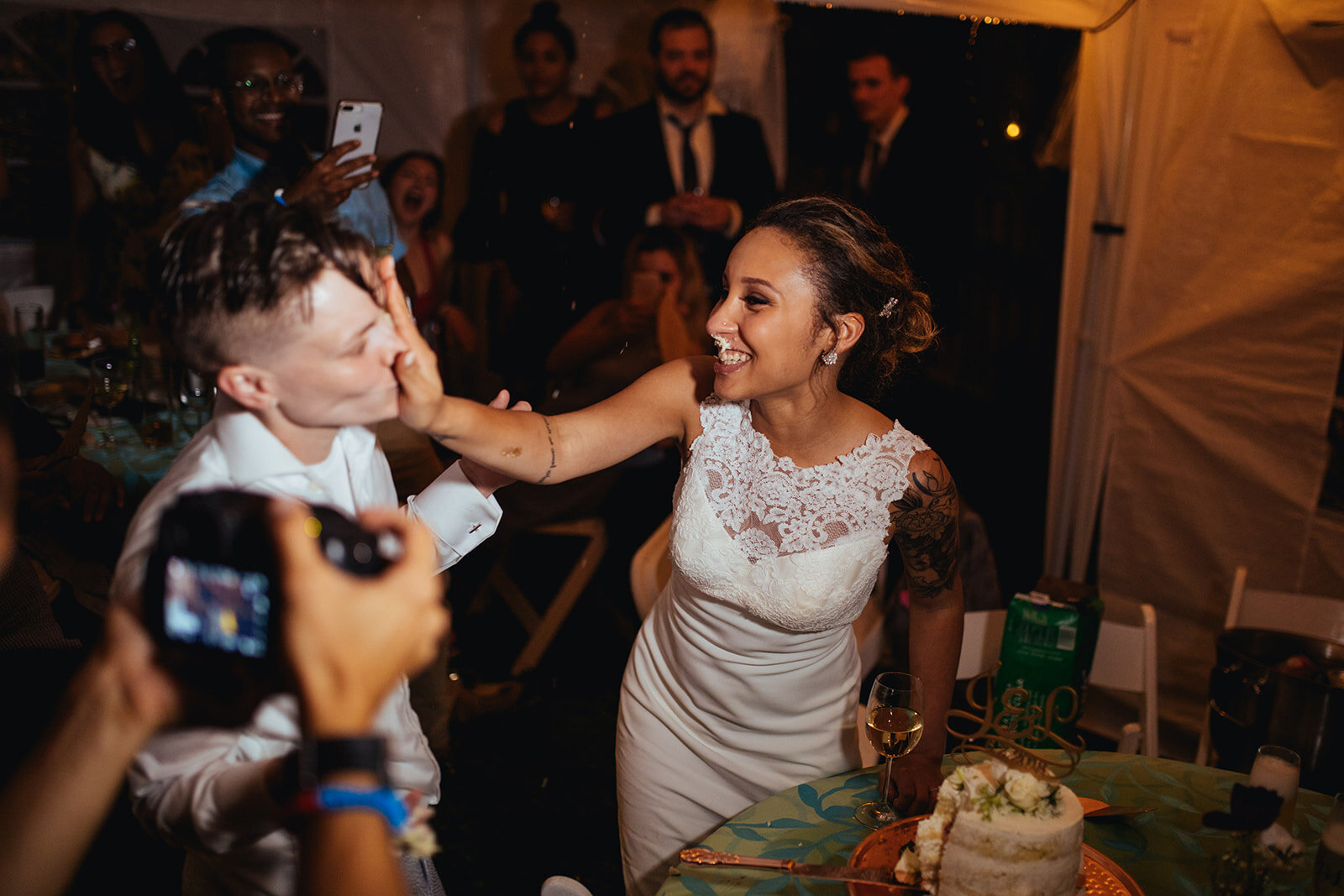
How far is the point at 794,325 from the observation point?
1.77 metres

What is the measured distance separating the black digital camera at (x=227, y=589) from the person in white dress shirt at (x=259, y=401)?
5cm

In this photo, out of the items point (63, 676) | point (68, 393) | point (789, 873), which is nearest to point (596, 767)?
point (789, 873)

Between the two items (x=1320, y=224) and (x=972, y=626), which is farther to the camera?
(x=1320, y=224)

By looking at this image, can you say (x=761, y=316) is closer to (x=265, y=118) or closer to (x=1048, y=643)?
(x=1048, y=643)

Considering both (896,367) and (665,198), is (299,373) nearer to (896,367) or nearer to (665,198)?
(896,367)

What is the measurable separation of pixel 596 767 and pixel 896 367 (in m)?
1.97

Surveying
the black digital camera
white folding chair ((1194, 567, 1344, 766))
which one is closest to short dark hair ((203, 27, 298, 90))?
the black digital camera

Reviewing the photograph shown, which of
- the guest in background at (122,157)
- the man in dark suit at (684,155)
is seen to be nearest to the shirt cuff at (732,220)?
the man in dark suit at (684,155)

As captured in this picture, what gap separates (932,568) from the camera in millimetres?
1944

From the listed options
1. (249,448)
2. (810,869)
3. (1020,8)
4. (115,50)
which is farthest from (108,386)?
(1020,8)

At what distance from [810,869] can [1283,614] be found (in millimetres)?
2221

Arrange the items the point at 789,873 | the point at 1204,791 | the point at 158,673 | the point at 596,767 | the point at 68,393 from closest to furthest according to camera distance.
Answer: the point at 158,673
the point at 789,873
the point at 1204,791
the point at 68,393
the point at 596,767

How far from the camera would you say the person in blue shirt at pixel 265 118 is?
3.03 meters

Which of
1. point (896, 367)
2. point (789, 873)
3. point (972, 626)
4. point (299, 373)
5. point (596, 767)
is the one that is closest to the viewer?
point (299, 373)
